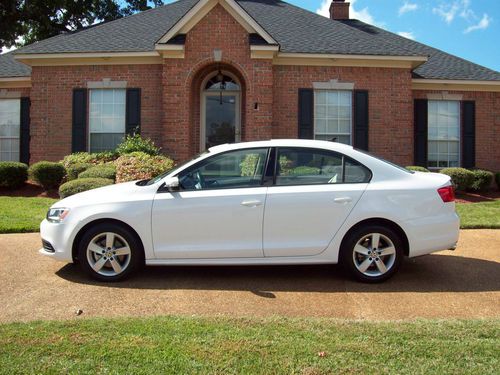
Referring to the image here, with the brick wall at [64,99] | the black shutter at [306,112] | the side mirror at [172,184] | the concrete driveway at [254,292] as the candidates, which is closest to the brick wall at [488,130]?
the black shutter at [306,112]

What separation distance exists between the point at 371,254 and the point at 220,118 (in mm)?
10143

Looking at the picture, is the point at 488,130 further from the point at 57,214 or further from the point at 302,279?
the point at 57,214

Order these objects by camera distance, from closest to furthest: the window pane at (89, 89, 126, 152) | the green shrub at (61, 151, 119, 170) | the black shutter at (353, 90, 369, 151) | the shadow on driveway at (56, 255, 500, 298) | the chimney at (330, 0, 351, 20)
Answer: the shadow on driveway at (56, 255, 500, 298), the green shrub at (61, 151, 119, 170), the black shutter at (353, 90, 369, 151), the window pane at (89, 89, 126, 152), the chimney at (330, 0, 351, 20)

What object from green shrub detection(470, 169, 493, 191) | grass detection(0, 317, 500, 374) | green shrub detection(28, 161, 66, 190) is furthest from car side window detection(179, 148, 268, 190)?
green shrub detection(470, 169, 493, 191)

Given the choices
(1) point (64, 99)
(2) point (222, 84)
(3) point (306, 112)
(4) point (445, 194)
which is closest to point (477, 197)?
(3) point (306, 112)

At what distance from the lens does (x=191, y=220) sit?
5.00 meters

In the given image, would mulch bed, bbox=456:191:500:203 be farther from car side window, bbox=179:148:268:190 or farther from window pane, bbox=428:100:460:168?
car side window, bbox=179:148:268:190

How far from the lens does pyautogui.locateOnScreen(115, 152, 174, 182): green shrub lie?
1094 centimetres

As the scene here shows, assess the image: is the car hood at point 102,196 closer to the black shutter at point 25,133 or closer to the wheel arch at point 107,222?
the wheel arch at point 107,222

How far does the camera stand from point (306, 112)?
551 inches

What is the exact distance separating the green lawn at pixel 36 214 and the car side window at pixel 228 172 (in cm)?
413

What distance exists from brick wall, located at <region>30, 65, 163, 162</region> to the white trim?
1.42 metres

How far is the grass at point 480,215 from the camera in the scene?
8.49 metres

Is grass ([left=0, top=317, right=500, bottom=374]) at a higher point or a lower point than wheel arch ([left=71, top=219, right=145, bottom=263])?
lower
